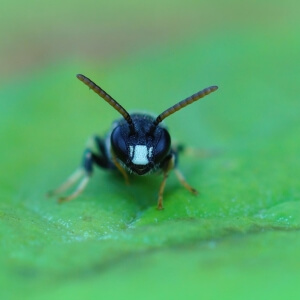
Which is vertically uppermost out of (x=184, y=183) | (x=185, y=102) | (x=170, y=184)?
(x=185, y=102)

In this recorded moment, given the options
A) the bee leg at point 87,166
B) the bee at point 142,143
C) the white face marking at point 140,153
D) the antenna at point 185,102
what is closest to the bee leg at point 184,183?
the bee at point 142,143

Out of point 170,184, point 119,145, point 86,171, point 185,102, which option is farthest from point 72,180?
point 185,102

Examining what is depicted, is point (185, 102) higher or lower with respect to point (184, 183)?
higher

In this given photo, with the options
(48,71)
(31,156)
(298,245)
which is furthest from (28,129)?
(298,245)

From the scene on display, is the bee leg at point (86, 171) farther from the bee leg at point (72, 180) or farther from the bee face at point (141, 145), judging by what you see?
the bee face at point (141, 145)

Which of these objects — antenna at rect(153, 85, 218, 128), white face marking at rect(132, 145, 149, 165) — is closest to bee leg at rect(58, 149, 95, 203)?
white face marking at rect(132, 145, 149, 165)

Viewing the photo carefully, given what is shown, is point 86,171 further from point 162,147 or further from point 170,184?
point 162,147

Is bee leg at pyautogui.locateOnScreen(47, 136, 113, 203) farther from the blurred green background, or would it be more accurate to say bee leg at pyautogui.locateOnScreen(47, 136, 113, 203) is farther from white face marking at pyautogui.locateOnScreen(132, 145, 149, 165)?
white face marking at pyautogui.locateOnScreen(132, 145, 149, 165)
